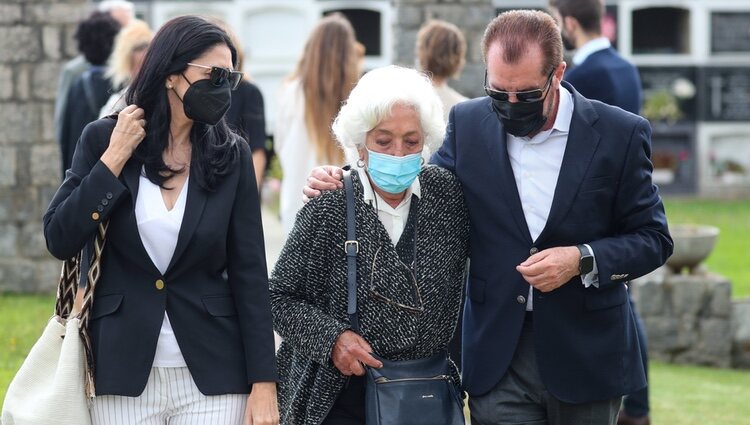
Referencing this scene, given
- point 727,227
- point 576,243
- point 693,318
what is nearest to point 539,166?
point 576,243

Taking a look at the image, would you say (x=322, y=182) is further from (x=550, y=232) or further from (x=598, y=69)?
(x=598, y=69)

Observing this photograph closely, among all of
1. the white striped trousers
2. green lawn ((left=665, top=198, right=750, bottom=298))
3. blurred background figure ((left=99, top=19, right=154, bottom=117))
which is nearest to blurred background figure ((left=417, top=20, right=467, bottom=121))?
blurred background figure ((left=99, top=19, right=154, bottom=117))

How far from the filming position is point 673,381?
31.1ft

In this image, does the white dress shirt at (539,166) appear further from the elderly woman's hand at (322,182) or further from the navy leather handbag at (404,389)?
the elderly woman's hand at (322,182)

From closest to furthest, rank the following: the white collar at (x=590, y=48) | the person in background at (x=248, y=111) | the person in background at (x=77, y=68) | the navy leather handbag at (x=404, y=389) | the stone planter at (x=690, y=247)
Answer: the navy leather handbag at (x=404, y=389) < the white collar at (x=590, y=48) < the person in background at (x=248, y=111) < the person in background at (x=77, y=68) < the stone planter at (x=690, y=247)

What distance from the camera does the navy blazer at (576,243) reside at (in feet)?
12.5

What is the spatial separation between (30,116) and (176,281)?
8.31 meters

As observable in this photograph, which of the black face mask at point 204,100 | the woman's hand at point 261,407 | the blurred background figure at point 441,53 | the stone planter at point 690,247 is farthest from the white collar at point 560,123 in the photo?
the stone planter at point 690,247

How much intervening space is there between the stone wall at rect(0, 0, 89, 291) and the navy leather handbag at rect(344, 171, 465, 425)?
8.16m

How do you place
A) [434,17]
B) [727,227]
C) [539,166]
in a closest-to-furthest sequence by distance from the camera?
[539,166] → [434,17] → [727,227]

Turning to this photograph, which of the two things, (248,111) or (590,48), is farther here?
(248,111)

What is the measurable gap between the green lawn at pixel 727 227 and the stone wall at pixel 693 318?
3770mm

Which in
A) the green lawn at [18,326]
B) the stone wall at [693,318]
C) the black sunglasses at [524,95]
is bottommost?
the stone wall at [693,318]

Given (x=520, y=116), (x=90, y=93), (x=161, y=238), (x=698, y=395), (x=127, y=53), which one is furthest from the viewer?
(x=698, y=395)
